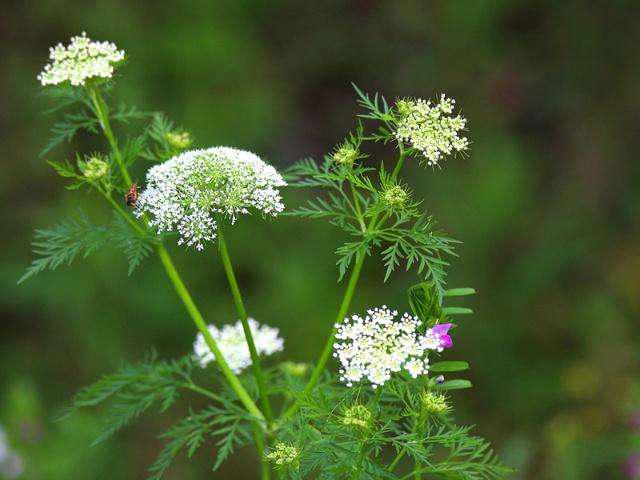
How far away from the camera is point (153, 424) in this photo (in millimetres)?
6684

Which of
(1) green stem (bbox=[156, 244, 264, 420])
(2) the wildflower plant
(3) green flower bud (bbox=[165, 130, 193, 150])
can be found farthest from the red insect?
(3) green flower bud (bbox=[165, 130, 193, 150])

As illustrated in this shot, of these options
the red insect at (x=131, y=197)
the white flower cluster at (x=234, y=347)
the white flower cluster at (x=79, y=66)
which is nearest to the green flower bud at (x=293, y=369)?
the white flower cluster at (x=234, y=347)

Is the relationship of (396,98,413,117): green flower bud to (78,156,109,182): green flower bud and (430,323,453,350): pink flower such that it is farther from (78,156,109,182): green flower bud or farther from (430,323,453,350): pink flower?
(78,156,109,182): green flower bud

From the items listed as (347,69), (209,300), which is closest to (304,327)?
(209,300)

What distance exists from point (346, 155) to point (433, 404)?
77cm

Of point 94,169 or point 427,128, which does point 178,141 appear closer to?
point 94,169

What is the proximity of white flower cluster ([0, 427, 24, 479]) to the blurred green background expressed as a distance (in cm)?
6

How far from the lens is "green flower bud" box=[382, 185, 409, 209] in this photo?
7.89ft

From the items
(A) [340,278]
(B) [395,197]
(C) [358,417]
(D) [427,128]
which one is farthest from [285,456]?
(D) [427,128]

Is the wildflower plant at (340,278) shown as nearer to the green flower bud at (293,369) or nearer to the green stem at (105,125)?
the green stem at (105,125)

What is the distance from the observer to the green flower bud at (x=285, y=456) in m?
2.20

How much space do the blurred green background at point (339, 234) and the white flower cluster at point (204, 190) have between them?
2.99m

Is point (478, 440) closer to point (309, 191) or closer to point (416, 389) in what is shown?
point (416, 389)

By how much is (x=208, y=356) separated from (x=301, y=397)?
0.77 metres
